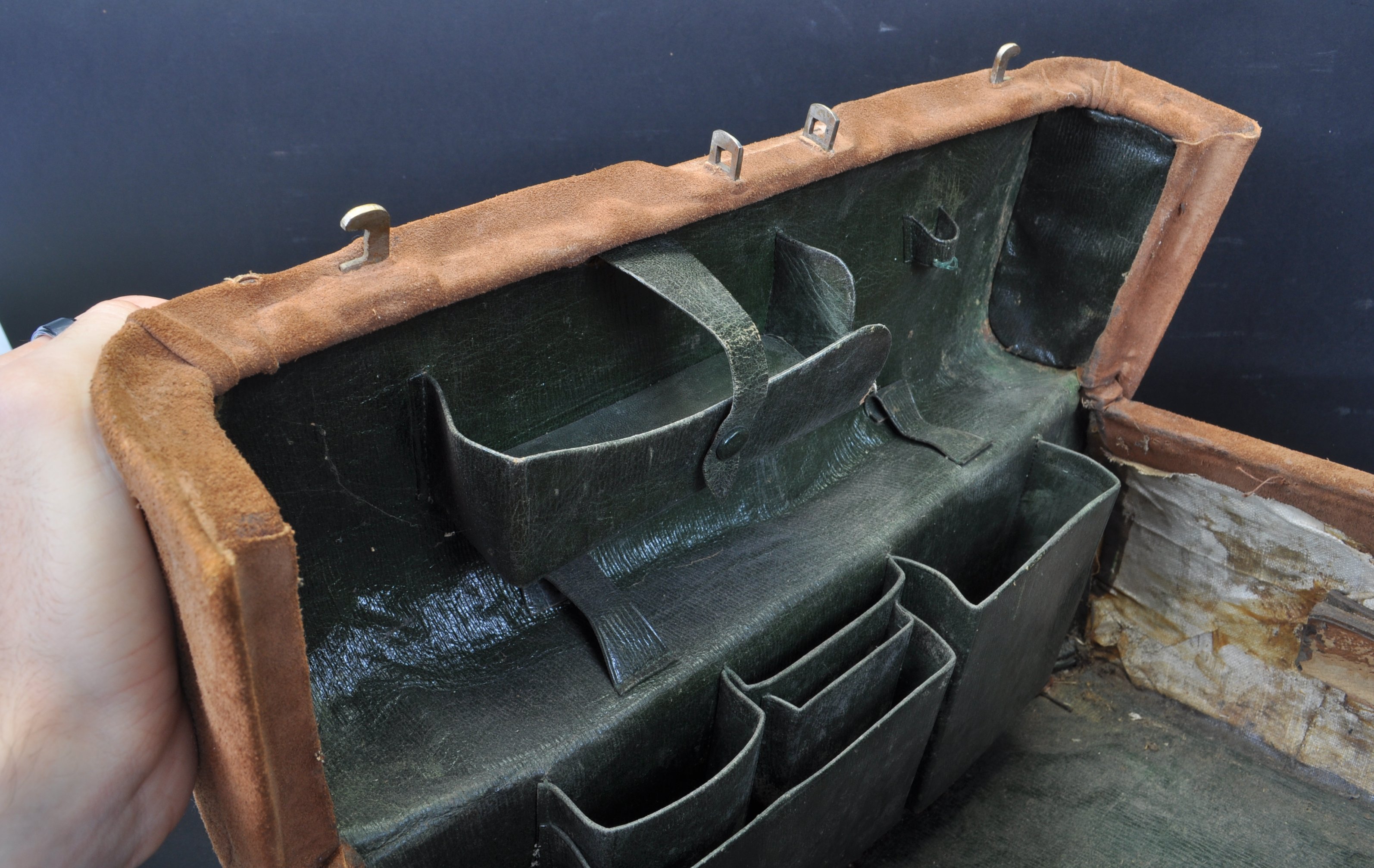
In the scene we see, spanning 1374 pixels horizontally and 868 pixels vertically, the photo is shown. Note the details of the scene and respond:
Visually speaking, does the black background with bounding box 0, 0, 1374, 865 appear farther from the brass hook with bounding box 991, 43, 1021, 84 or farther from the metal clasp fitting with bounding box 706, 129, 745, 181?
the metal clasp fitting with bounding box 706, 129, 745, 181

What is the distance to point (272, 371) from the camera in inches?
26.5

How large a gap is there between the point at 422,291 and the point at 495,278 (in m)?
0.06

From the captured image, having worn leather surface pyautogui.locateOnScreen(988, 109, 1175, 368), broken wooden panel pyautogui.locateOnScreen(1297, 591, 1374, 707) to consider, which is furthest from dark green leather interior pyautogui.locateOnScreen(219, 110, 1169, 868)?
broken wooden panel pyautogui.locateOnScreen(1297, 591, 1374, 707)

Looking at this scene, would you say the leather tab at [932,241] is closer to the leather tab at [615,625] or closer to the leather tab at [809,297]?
the leather tab at [809,297]

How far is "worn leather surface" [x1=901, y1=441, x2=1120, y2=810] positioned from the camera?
3.39 feet

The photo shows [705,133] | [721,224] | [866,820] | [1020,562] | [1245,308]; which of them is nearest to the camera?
[721,224]

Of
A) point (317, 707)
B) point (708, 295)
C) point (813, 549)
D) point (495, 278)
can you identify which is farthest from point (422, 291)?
point (813, 549)

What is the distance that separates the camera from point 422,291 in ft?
2.40

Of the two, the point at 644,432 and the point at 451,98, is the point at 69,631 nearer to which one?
the point at 644,432

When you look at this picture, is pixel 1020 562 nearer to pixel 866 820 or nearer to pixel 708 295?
pixel 866 820

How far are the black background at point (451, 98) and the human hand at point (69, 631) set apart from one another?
635mm

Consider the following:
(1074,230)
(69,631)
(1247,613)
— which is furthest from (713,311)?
(1247,613)

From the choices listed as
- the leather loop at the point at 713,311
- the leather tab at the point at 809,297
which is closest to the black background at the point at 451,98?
the leather tab at the point at 809,297

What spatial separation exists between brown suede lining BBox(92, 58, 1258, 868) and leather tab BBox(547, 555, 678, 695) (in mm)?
264
